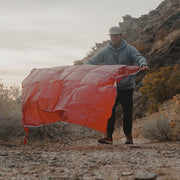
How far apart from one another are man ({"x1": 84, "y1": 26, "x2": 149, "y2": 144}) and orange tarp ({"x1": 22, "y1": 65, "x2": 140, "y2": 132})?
44 cm

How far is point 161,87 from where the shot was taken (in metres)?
13.9

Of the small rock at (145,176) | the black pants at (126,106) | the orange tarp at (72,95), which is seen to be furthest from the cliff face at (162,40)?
the small rock at (145,176)

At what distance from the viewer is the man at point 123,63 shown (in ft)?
19.5

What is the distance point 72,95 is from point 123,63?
2056 millimetres

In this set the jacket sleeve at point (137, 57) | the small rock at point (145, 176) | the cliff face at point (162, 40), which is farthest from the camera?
the cliff face at point (162, 40)

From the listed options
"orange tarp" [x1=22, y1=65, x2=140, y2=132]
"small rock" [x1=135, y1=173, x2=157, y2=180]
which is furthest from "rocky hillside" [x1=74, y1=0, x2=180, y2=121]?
"small rock" [x1=135, y1=173, x2=157, y2=180]

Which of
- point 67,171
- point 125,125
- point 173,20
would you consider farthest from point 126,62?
point 173,20

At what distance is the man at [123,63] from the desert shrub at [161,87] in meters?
7.29

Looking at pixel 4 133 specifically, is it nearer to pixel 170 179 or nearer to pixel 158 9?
pixel 170 179

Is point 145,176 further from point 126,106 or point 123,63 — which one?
point 123,63

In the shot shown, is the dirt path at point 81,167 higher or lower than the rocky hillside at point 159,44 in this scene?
lower

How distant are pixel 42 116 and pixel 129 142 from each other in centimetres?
221

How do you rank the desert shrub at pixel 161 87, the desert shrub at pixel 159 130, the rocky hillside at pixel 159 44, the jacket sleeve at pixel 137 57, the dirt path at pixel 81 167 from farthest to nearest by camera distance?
the rocky hillside at pixel 159 44 < the desert shrub at pixel 161 87 < the desert shrub at pixel 159 130 < the jacket sleeve at pixel 137 57 < the dirt path at pixel 81 167

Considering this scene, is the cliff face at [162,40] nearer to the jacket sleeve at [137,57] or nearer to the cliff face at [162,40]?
the cliff face at [162,40]
